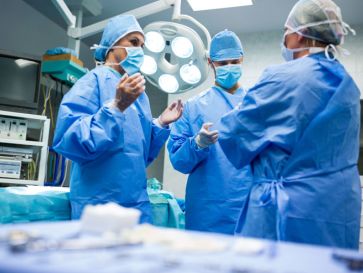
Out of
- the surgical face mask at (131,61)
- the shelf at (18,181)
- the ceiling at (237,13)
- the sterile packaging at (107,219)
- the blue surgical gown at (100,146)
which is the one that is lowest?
the shelf at (18,181)

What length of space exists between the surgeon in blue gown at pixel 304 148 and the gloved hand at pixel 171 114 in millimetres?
594

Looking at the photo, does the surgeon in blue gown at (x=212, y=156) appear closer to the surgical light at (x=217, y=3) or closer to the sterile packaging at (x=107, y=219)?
the sterile packaging at (x=107, y=219)

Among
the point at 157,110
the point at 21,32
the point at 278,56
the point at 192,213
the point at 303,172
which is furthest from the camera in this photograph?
the point at 157,110

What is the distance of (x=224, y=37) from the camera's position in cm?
209

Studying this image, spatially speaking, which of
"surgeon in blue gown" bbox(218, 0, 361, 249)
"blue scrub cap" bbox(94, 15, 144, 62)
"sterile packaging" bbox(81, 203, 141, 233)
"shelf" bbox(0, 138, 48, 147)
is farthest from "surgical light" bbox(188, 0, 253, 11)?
"sterile packaging" bbox(81, 203, 141, 233)

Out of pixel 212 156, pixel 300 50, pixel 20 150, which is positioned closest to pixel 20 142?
pixel 20 150

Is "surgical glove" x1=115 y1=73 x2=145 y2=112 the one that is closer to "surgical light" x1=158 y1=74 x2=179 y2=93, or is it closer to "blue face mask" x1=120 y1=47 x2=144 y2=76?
"blue face mask" x1=120 y1=47 x2=144 y2=76

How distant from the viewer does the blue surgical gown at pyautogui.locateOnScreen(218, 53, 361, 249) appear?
1188 millimetres

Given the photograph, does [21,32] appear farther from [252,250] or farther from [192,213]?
[252,250]

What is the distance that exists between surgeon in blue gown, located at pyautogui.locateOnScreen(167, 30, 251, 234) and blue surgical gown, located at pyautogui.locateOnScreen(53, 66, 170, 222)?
12.1 inches

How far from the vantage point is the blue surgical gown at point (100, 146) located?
4.69 ft

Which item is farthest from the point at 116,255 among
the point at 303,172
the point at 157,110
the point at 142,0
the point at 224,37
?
the point at 157,110

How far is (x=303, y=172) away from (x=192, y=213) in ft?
2.69

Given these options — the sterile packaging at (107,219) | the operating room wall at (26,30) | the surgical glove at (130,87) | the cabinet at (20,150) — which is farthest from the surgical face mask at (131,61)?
the operating room wall at (26,30)
